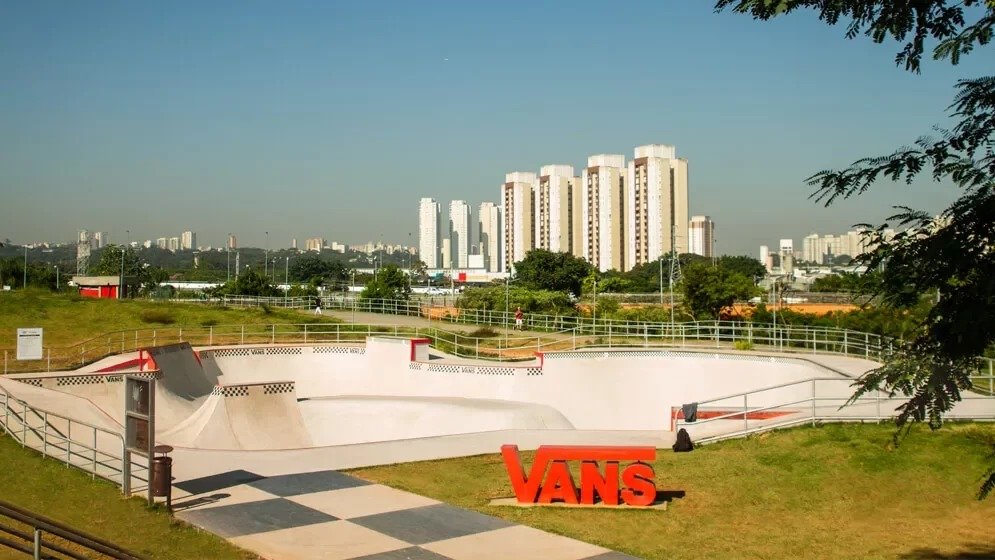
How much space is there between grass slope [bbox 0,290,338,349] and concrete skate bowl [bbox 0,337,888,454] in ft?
34.9

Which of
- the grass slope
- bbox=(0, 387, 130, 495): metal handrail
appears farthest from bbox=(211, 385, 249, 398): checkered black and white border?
the grass slope

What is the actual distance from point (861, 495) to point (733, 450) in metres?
3.69

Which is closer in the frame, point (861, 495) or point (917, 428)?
point (861, 495)

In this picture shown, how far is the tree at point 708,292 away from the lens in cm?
5088

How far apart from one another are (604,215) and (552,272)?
79.5m

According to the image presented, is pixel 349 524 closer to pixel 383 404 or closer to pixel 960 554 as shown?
pixel 960 554

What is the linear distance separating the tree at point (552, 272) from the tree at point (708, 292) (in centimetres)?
3902

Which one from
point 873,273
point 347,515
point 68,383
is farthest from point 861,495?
point 68,383

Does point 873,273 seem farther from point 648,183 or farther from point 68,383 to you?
point 648,183

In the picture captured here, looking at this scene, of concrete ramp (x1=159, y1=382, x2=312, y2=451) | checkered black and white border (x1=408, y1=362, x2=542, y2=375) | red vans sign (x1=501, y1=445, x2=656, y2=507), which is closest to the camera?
red vans sign (x1=501, y1=445, x2=656, y2=507)

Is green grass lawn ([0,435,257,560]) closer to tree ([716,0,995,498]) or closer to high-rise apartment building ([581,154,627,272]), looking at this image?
tree ([716,0,995,498])

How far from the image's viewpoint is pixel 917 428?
60.0ft

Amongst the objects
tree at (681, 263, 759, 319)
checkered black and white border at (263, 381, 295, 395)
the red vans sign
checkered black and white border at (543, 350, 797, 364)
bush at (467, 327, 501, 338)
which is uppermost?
tree at (681, 263, 759, 319)

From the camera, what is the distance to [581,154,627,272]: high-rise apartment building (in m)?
169
